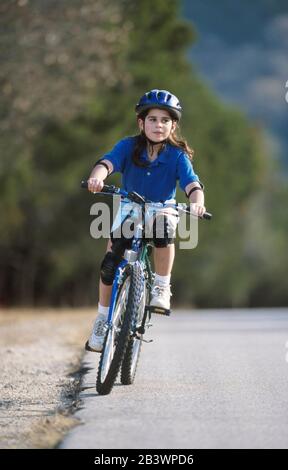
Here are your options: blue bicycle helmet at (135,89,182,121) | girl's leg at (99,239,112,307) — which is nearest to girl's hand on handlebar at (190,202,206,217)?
blue bicycle helmet at (135,89,182,121)

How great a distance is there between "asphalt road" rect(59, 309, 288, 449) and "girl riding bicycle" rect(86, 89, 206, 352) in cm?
64

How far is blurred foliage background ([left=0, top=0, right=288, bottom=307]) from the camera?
1964 centimetres

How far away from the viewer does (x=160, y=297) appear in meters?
7.61

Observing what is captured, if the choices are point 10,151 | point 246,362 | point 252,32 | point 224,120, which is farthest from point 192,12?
point 246,362

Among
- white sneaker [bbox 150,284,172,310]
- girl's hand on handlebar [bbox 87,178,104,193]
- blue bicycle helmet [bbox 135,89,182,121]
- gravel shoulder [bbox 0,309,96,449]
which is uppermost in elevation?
blue bicycle helmet [bbox 135,89,182,121]

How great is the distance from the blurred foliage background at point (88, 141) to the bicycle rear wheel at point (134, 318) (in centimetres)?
999

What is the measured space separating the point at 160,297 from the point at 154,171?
2.87 ft

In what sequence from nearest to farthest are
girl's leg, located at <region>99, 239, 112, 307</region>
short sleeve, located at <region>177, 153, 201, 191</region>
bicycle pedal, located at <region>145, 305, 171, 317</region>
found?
bicycle pedal, located at <region>145, 305, 171, 317</region>
short sleeve, located at <region>177, 153, 201, 191</region>
girl's leg, located at <region>99, 239, 112, 307</region>

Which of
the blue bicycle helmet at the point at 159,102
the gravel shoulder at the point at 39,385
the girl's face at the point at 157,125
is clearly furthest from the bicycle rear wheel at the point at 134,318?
the blue bicycle helmet at the point at 159,102

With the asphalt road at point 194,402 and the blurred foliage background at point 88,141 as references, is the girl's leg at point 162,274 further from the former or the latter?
the blurred foliage background at point 88,141

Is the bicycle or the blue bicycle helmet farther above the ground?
the blue bicycle helmet

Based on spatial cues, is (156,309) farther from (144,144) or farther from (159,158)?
(144,144)

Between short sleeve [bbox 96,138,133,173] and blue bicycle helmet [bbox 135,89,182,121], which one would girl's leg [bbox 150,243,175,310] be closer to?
short sleeve [bbox 96,138,133,173]

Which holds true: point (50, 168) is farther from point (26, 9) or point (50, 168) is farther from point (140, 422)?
point (140, 422)
